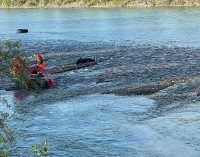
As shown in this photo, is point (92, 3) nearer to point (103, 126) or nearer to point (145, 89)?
point (145, 89)

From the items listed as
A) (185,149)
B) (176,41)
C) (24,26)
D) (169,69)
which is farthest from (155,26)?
(185,149)

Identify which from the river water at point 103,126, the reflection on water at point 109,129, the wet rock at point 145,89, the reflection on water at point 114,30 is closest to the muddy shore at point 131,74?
the wet rock at point 145,89

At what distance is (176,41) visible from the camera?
46312mm

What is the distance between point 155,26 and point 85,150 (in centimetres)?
4257

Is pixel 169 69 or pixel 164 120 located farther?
pixel 169 69

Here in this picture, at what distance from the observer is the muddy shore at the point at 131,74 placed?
25844 millimetres

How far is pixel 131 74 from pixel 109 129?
35.2 ft

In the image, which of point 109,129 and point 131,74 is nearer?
point 109,129

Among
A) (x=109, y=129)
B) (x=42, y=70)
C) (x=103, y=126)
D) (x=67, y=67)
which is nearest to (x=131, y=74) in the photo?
(x=67, y=67)

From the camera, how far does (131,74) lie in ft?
101

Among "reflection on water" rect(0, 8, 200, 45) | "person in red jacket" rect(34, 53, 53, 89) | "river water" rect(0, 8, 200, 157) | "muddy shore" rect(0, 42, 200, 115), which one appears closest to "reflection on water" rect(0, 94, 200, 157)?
"river water" rect(0, 8, 200, 157)

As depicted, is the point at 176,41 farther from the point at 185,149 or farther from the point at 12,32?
the point at 185,149

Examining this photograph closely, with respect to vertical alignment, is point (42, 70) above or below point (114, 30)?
above

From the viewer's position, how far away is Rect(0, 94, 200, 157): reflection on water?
59.1 feet
